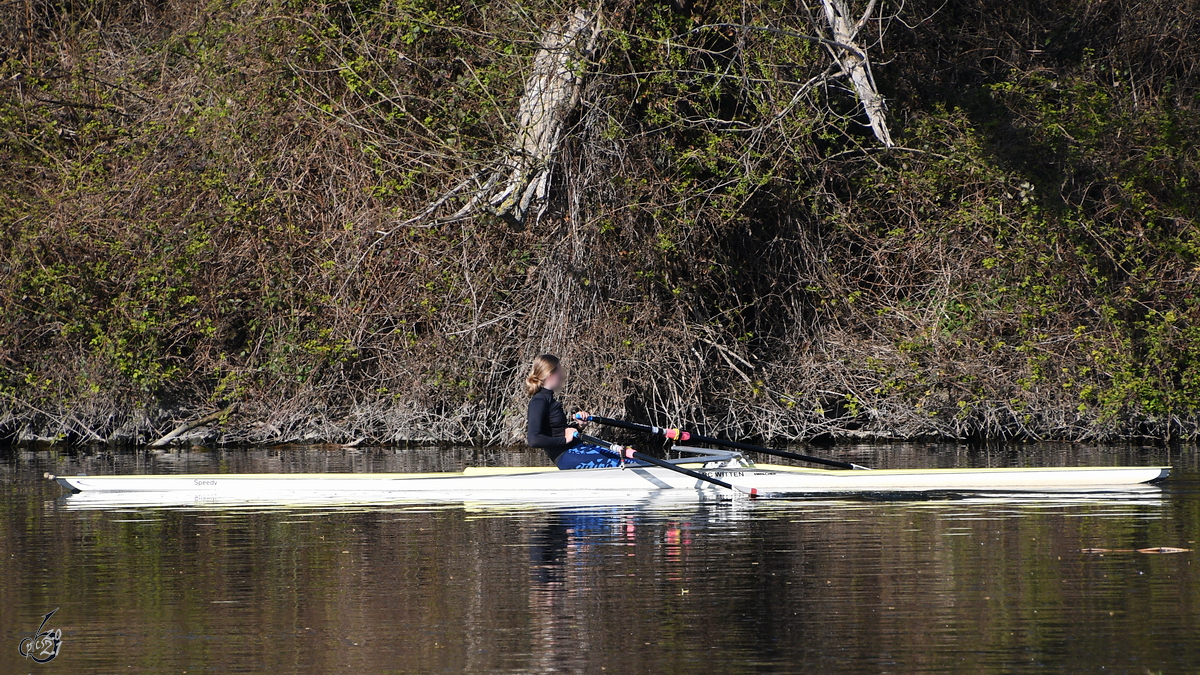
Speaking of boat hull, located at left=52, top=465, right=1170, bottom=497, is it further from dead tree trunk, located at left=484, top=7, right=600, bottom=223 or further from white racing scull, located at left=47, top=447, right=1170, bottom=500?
dead tree trunk, located at left=484, top=7, right=600, bottom=223

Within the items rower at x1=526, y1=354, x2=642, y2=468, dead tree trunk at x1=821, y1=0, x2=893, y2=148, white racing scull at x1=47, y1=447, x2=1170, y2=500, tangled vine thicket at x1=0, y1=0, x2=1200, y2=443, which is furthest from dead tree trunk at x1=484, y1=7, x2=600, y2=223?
white racing scull at x1=47, y1=447, x2=1170, y2=500

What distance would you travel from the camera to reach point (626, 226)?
16797 mm

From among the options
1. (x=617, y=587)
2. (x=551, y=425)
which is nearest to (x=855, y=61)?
(x=551, y=425)

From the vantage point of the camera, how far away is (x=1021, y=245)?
16828 mm

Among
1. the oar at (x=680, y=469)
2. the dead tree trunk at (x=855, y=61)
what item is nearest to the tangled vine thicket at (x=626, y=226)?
the dead tree trunk at (x=855, y=61)

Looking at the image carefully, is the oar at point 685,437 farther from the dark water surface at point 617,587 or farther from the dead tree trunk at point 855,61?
the dead tree trunk at point 855,61

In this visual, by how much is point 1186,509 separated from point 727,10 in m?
8.54

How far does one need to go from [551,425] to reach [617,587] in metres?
4.72

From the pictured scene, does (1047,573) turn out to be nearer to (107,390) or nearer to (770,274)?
(770,274)

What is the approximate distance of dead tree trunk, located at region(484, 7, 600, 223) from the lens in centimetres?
1598

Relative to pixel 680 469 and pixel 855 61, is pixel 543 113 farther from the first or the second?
pixel 680 469

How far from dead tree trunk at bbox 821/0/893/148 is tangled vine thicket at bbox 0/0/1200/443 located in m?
0.08

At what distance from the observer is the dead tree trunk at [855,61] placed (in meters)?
16.1

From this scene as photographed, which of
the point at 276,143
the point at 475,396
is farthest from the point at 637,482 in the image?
the point at 276,143
